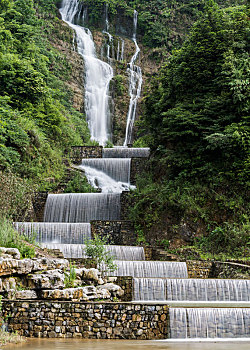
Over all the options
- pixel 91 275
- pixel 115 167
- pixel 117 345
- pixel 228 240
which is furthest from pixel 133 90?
pixel 117 345

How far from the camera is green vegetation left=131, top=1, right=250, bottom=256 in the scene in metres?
18.1

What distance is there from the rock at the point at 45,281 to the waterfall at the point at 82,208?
34.7 feet

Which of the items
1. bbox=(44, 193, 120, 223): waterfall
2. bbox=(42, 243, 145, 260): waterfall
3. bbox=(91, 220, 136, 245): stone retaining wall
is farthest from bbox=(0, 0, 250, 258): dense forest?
bbox=(42, 243, 145, 260): waterfall

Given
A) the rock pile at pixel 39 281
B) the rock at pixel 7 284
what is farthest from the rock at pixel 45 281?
the rock at pixel 7 284

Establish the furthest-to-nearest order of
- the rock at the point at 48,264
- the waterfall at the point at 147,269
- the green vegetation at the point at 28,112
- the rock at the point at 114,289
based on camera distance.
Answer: the green vegetation at the point at 28,112 < the waterfall at the point at 147,269 < the rock at the point at 114,289 < the rock at the point at 48,264

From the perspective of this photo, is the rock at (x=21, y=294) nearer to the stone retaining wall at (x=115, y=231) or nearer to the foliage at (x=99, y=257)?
the foliage at (x=99, y=257)

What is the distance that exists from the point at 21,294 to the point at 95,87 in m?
32.8

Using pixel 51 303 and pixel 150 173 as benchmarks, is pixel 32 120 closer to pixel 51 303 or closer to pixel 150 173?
pixel 150 173

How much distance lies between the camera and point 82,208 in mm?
21250

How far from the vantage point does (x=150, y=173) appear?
2342 cm

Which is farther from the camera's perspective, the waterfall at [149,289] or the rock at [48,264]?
the waterfall at [149,289]

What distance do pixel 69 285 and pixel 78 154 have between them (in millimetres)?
18687

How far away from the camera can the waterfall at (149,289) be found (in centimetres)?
1220

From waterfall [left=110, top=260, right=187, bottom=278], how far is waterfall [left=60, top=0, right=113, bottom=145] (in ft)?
76.4
